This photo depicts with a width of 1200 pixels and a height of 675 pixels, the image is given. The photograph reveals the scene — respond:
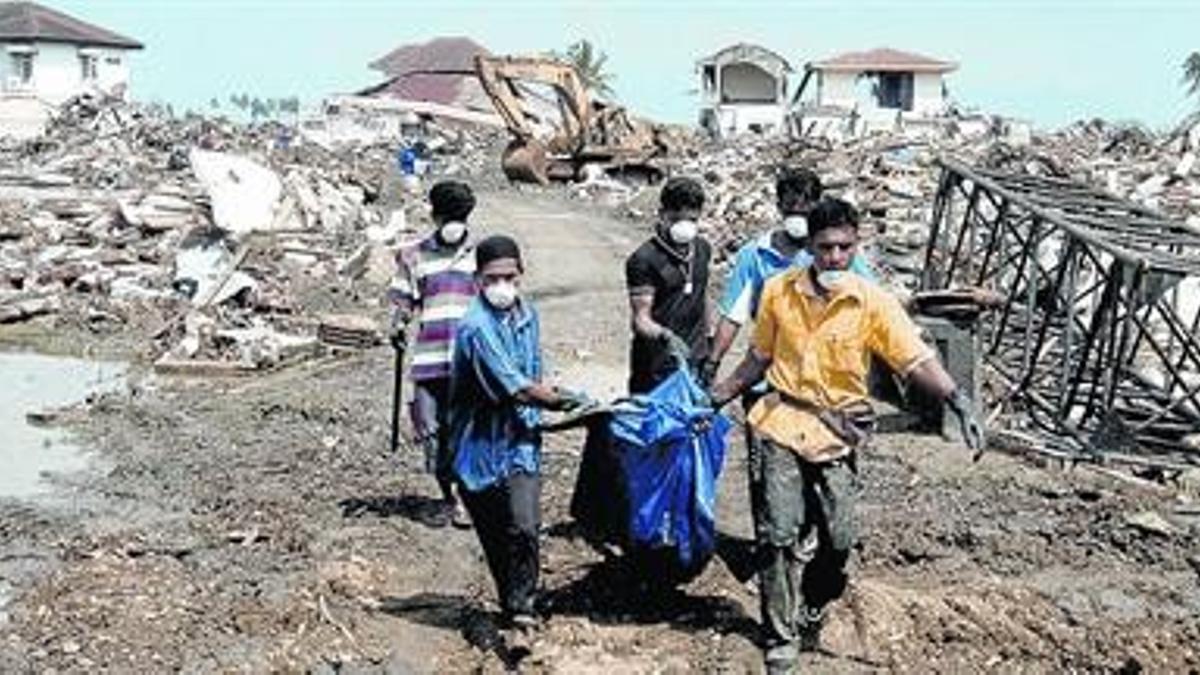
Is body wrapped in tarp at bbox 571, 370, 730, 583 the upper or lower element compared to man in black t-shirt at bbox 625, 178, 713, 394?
lower

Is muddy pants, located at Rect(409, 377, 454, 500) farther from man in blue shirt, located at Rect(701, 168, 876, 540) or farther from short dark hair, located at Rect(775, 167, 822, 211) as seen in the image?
short dark hair, located at Rect(775, 167, 822, 211)

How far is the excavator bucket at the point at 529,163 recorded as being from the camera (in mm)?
32219

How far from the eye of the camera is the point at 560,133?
33.1m

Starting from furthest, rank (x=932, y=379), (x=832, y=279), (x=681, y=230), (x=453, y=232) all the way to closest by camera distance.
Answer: (x=453, y=232)
(x=681, y=230)
(x=832, y=279)
(x=932, y=379)

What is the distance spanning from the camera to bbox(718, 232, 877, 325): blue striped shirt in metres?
7.02

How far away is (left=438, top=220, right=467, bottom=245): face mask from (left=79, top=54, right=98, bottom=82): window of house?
53600 millimetres

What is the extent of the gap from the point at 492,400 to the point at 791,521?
1.21 meters

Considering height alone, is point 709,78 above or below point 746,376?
below

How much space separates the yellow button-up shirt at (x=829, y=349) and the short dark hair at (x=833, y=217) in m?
0.19

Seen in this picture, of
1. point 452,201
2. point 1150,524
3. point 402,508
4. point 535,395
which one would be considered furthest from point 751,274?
point 1150,524

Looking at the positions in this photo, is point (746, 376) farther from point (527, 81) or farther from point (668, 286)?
point (527, 81)

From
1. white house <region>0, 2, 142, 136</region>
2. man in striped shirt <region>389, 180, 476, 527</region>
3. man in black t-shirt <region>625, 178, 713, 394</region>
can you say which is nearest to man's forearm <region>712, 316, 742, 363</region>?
man in black t-shirt <region>625, 178, 713, 394</region>

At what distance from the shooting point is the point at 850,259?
19.5ft

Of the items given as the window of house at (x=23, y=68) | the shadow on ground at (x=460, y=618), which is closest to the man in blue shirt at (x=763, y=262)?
the shadow on ground at (x=460, y=618)
